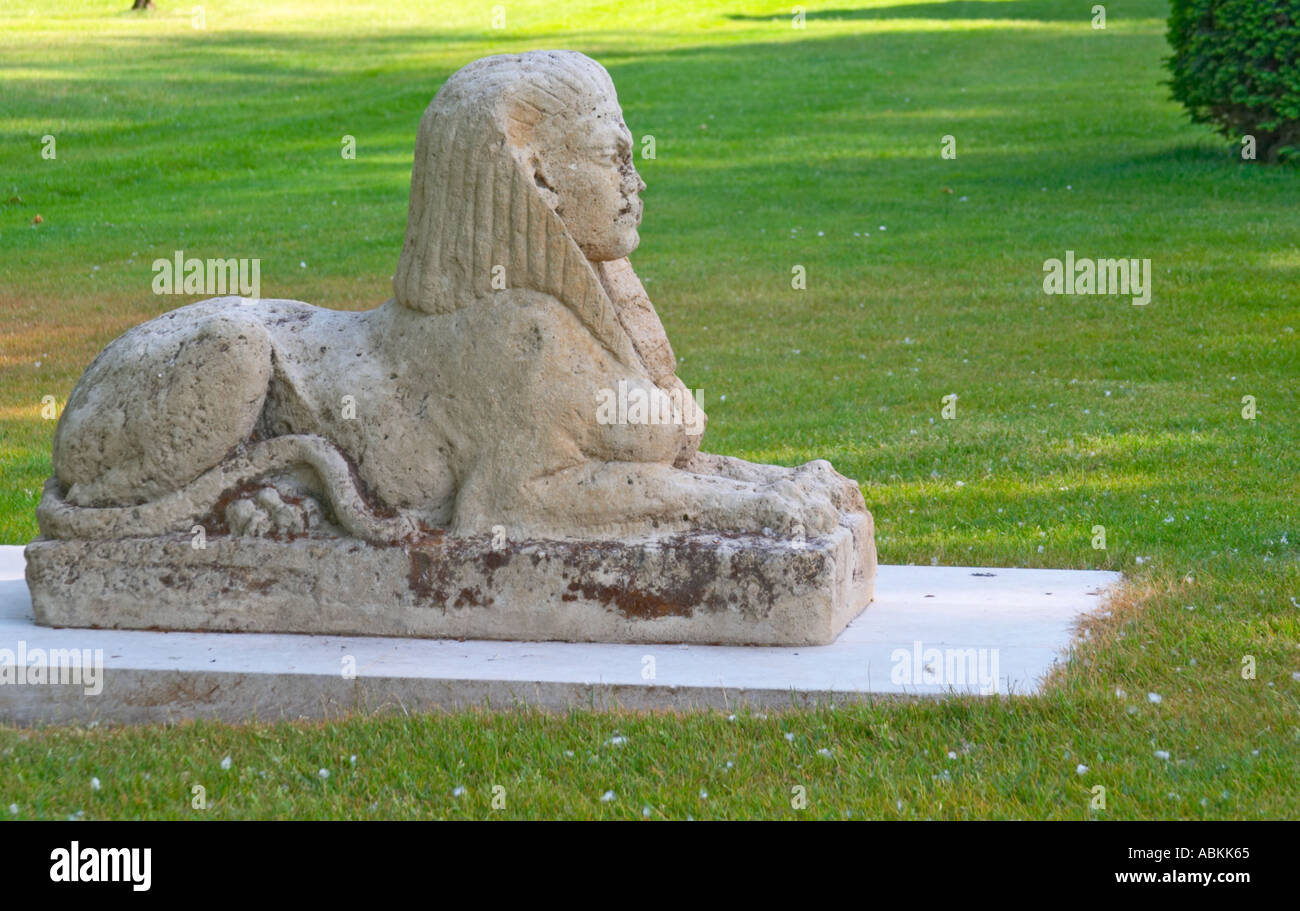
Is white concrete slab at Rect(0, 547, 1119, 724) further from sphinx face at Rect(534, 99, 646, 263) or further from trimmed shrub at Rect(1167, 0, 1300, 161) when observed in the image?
trimmed shrub at Rect(1167, 0, 1300, 161)

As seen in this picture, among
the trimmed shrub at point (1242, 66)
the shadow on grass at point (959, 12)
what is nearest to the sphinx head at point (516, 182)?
the trimmed shrub at point (1242, 66)

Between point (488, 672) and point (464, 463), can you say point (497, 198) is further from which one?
point (488, 672)

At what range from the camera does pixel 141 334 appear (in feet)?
20.0

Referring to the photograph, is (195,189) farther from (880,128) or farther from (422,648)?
(422,648)

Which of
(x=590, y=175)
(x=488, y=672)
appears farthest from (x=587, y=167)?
(x=488, y=672)

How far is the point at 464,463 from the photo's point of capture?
584 cm

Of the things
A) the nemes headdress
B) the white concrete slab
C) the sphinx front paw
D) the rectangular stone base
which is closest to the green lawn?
the white concrete slab

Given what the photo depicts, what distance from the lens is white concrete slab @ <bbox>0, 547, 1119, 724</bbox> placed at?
5277 mm

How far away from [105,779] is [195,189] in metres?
15.6

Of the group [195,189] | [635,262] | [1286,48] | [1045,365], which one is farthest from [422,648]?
[195,189]

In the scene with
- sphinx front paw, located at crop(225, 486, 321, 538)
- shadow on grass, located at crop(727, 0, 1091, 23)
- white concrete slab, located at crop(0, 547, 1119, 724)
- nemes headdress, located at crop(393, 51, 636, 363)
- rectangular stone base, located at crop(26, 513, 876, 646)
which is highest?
shadow on grass, located at crop(727, 0, 1091, 23)

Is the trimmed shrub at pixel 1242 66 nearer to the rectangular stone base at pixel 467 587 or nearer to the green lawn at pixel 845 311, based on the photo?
the green lawn at pixel 845 311

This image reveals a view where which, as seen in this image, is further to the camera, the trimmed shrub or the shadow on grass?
the shadow on grass

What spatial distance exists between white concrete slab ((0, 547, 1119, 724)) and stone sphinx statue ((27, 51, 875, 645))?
11cm
